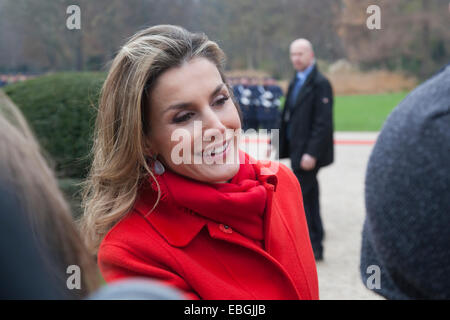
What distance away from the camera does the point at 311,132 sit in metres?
5.24

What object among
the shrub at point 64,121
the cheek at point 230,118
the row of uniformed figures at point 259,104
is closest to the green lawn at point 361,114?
the row of uniformed figures at point 259,104

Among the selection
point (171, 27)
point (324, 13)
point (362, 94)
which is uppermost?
point (324, 13)

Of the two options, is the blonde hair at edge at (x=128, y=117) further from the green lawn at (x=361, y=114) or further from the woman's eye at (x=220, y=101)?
the green lawn at (x=361, y=114)

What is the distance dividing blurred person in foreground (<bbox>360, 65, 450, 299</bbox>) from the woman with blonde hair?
2.33 ft

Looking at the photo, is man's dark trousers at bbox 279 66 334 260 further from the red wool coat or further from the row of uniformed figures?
the row of uniformed figures

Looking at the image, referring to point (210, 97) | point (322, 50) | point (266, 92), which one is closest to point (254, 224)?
point (210, 97)

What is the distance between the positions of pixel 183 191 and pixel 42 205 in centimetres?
89

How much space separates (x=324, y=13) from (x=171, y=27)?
55002mm

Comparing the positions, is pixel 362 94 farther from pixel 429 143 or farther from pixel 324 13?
pixel 429 143

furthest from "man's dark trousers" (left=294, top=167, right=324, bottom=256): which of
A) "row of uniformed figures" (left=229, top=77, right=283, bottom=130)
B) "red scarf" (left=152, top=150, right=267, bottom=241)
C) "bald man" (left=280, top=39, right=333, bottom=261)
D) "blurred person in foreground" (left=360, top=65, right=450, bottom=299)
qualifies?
"row of uniformed figures" (left=229, top=77, right=283, bottom=130)

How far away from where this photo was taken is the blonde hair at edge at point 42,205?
71cm

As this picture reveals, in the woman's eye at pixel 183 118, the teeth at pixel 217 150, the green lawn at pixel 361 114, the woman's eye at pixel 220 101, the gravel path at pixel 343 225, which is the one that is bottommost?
the green lawn at pixel 361 114

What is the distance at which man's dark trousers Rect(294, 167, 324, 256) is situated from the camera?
5.26 metres

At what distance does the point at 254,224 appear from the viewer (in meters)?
1.67
